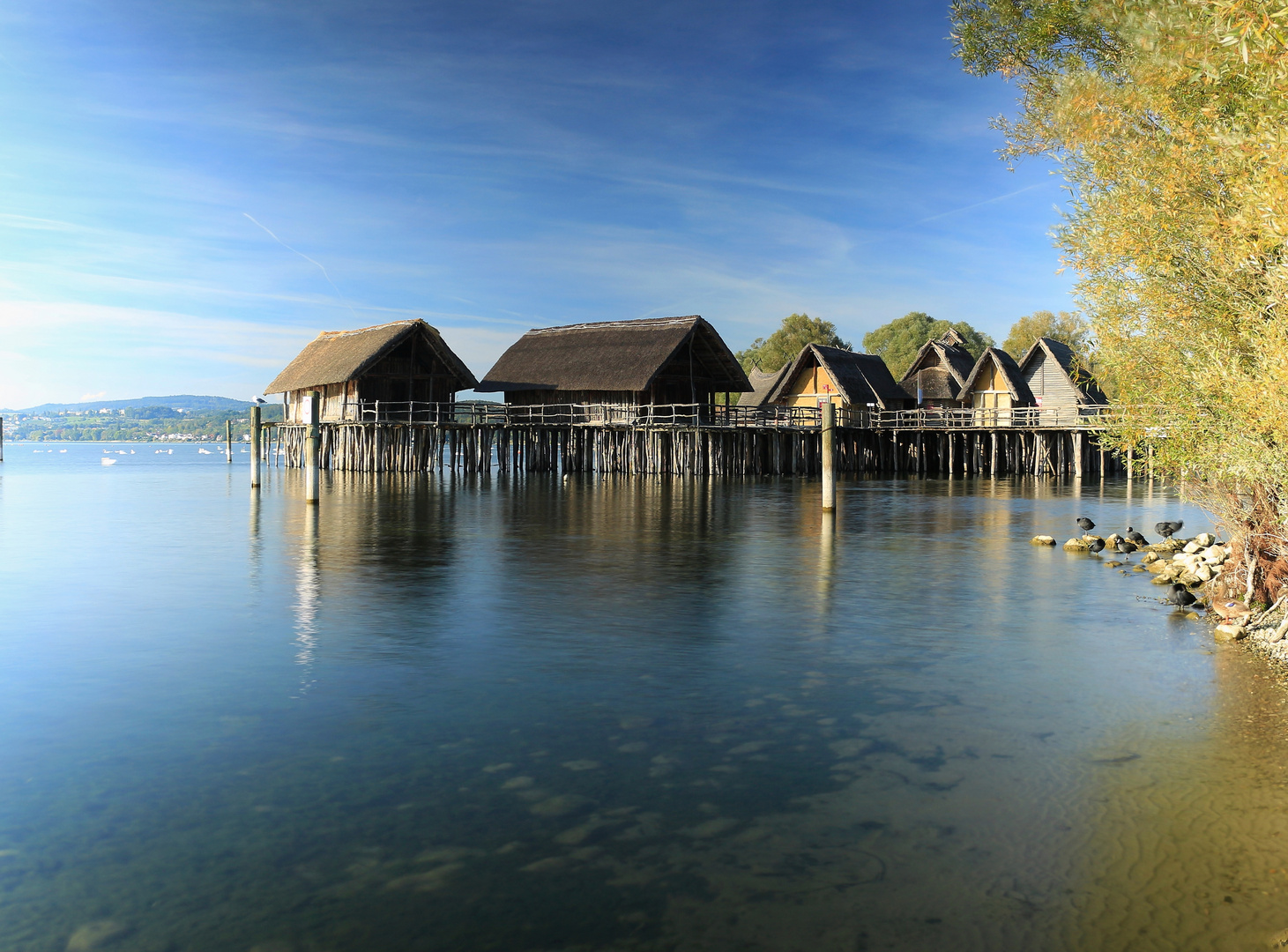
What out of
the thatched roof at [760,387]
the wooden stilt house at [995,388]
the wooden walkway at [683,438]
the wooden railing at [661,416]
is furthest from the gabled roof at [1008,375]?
the thatched roof at [760,387]

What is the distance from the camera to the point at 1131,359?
13492 millimetres

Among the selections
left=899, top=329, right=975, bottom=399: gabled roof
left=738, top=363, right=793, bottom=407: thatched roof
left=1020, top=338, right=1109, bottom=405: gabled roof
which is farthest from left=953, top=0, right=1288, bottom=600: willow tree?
left=738, top=363, right=793, bottom=407: thatched roof

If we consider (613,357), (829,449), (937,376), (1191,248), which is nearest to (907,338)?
(937,376)

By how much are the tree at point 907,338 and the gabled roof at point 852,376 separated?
3705cm

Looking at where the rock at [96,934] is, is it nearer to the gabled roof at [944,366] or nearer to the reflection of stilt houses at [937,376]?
the reflection of stilt houses at [937,376]

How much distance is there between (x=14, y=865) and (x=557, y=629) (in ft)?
23.2

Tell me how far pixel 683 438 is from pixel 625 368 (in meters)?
4.27

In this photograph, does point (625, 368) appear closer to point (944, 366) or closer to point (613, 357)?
point (613, 357)

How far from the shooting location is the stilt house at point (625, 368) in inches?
1843

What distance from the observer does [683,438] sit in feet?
156

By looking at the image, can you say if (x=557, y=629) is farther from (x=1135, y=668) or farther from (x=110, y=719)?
(x=1135, y=668)

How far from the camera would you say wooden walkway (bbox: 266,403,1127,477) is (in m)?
46.7

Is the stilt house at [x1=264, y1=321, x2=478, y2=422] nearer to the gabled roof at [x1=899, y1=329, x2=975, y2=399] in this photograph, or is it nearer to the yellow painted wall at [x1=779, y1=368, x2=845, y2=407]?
the yellow painted wall at [x1=779, y1=368, x2=845, y2=407]

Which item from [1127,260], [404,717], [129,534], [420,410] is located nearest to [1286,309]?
[1127,260]
